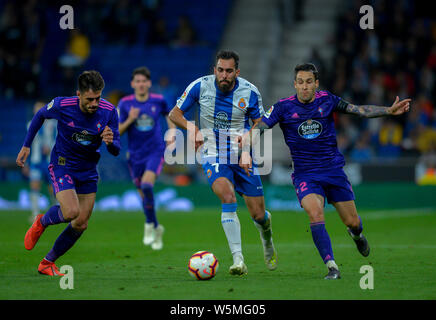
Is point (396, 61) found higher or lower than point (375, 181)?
higher

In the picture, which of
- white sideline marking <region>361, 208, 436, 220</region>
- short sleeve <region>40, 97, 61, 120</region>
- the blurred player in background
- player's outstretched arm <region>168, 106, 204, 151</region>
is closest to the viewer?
short sleeve <region>40, 97, 61, 120</region>

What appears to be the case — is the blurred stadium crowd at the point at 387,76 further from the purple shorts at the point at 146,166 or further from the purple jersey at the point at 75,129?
the purple jersey at the point at 75,129

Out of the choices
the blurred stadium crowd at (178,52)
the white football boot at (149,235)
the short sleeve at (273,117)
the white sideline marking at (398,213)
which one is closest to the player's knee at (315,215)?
the short sleeve at (273,117)

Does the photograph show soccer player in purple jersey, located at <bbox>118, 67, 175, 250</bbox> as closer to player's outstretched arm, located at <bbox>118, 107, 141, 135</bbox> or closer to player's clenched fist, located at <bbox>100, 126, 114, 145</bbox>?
player's outstretched arm, located at <bbox>118, 107, 141, 135</bbox>

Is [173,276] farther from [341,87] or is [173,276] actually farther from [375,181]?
[341,87]

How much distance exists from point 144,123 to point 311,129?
4.76 metres

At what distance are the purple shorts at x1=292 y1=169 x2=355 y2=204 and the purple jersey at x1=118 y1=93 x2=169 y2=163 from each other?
180 inches

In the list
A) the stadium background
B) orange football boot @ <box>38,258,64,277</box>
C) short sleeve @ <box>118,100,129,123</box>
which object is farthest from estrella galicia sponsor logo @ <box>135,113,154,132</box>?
the stadium background

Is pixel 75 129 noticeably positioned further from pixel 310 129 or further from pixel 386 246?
pixel 386 246

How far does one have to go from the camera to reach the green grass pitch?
7227 mm

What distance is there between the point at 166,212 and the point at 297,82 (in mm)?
11231

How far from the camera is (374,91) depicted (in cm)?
2203

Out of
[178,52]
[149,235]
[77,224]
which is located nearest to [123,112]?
[149,235]
